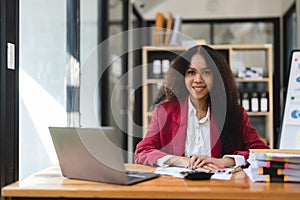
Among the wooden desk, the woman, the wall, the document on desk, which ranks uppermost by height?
the wall

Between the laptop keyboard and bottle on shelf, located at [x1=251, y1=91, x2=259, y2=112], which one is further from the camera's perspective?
bottle on shelf, located at [x1=251, y1=91, x2=259, y2=112]

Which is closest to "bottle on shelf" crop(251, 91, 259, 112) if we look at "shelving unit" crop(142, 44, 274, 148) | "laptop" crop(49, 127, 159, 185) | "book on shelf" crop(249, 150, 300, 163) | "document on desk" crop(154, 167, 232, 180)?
"shelving unit" crop(142, 44, 274, 148)

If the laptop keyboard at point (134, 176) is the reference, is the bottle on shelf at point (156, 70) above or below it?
above

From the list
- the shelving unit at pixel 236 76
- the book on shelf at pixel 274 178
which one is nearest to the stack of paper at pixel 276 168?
the book on shelf at pixel 274 178

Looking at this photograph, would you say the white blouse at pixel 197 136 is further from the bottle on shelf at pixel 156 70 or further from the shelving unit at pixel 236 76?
the bottle on shelf at pixel 156 70

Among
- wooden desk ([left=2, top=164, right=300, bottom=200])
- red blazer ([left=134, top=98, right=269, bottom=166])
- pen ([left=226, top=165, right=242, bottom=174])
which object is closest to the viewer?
wooden desk ([left=2, top=164, right=300, bottom=200])

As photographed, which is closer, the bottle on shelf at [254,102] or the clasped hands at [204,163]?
the clasped hands at [204,163]

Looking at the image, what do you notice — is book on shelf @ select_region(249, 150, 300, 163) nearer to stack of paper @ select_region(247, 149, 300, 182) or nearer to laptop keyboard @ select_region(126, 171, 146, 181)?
stack of paper @ select_region(247, 149, 300, 182)

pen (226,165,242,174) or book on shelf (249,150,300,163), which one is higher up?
book on shelf (249,150,300,163)

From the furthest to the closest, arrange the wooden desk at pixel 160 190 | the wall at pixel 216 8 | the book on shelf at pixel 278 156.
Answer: the wall at pixel 216 8, the book on shelf at pixel 278 156, the wooden desk at pixel 160 190

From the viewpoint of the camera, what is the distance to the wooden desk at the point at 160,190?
4.60 feet

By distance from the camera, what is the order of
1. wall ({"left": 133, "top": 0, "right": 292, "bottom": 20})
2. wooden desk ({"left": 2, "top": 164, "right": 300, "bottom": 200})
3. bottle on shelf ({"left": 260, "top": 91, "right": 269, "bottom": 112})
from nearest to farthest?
wooden desk ({"left": 2, "top": 164, "right": 300, "bottom": 200})
bottle on shelf ({"left": 260, "top": 91, "right": 269, "bottom": 112})
wall ({"left": 133, "top": 0, "right": 292, "bottom": 20})

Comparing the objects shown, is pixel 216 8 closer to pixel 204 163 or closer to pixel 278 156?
pixel 204 163

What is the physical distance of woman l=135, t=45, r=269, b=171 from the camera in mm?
2197
